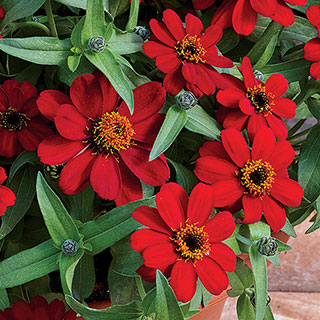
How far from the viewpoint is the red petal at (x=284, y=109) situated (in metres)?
0.49

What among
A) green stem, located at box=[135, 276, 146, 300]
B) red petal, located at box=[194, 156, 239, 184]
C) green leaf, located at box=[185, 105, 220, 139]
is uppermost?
green leaf, located at box=[185, 105, 220, 139]

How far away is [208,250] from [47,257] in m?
0.13

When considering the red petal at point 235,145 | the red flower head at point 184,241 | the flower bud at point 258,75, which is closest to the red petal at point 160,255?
the red flower head at point 184,241

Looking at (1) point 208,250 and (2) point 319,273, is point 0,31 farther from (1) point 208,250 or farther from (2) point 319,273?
(2) point 319,273

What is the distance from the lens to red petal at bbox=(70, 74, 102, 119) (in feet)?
1.38

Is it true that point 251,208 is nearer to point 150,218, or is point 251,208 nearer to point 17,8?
point 150,218

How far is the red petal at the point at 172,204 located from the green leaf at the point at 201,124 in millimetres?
60

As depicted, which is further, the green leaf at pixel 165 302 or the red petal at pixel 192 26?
the red petal at pixel 192 26

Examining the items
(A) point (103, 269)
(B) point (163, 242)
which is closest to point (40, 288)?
(A) point (103, 269)

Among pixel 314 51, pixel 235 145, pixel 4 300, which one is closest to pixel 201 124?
pixel 235 145

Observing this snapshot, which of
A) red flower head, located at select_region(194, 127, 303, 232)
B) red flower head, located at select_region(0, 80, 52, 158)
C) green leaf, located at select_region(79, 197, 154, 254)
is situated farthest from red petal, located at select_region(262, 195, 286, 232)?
red flower head, located at select_region(0, 80, 52, 158)

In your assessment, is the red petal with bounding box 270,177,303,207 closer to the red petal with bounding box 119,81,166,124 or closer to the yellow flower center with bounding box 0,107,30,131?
the red petal with bounding box 119,81,166,124

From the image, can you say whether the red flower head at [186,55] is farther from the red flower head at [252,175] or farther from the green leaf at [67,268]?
the green leaf at [67,268]

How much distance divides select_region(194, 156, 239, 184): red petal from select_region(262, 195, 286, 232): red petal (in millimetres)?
37
